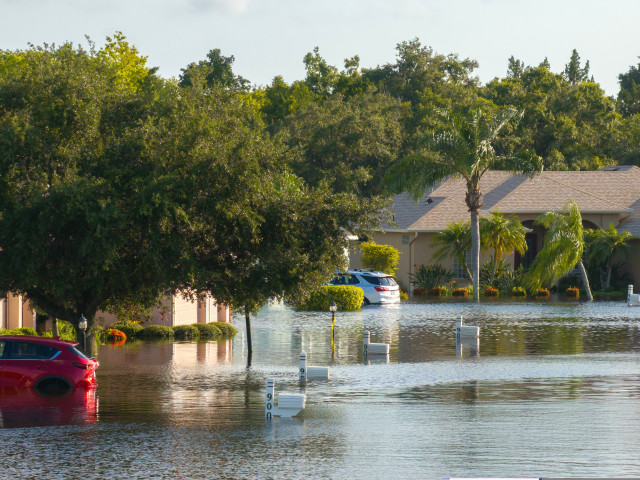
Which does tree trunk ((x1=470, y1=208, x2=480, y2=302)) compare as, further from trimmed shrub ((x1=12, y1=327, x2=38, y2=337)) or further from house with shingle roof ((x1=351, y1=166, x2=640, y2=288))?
trimmed shrub ((x1=12, y1=327, x2=38, y2=337))

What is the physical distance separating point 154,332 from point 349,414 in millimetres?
15967

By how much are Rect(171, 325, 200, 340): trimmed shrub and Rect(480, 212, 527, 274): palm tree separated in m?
25.8

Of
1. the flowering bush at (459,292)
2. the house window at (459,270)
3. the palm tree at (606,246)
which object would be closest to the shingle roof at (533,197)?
the palm tree at (606,246)

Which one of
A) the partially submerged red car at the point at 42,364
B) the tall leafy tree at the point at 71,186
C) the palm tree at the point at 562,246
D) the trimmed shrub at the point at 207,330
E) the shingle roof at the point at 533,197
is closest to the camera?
the partially submerged red car at the point at 42,364

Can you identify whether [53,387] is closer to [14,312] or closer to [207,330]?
[14,312]

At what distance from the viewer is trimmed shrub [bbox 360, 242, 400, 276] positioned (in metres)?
54.4

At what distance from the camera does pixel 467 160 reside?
49.9 m

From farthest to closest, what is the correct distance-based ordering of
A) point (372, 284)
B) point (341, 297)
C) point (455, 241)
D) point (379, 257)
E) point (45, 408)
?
1. point (455, 241)
2. point (379, 257)
3. point (372, 284)
4. point (341, 297)
5. point (45, 408)

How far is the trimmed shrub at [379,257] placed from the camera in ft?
179

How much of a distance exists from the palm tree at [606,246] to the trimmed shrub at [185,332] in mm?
29614

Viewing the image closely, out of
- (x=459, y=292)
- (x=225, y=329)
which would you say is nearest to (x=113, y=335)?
(x=225, y=329)

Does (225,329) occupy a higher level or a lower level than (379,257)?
lower

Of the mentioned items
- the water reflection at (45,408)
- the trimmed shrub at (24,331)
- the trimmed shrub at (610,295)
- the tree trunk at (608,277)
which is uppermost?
the tree trunk at (608,277)

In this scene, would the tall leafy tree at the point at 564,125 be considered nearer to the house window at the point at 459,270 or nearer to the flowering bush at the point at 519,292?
the house window at the point at 459,270
